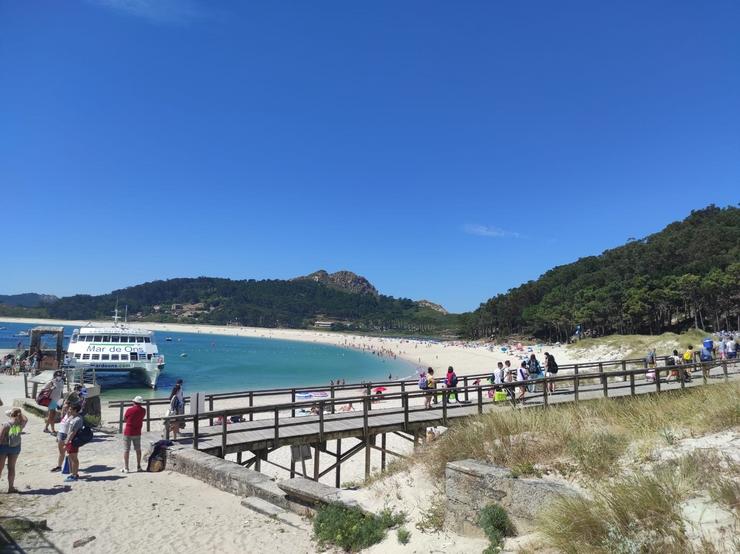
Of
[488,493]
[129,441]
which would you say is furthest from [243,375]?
[488,493]

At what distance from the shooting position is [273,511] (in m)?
7.48

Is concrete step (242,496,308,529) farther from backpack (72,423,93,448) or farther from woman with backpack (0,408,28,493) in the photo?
woman with backpack (0,408,28,493)

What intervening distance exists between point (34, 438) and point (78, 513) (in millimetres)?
8195

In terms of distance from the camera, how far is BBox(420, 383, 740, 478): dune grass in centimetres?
580

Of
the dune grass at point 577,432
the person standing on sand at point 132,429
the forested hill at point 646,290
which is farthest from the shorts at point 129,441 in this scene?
the forested hill at point 646,290

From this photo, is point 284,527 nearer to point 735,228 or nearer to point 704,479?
point 704,479

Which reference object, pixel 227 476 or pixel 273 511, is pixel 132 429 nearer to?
pixel 227 476

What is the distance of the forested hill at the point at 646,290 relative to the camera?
6288 centimetres

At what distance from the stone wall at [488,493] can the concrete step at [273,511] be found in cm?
254

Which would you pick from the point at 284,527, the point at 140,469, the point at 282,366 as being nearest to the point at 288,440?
the point at 140,469

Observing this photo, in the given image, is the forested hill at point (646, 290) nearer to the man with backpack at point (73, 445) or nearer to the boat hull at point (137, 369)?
the boat hull at point (137, 369)

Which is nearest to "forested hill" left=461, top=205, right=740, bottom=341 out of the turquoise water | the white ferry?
the turquoise water

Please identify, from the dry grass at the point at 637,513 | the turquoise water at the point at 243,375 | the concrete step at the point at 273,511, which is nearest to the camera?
the dry grass at the point at 637,513

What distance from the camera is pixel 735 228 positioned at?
8269cm
